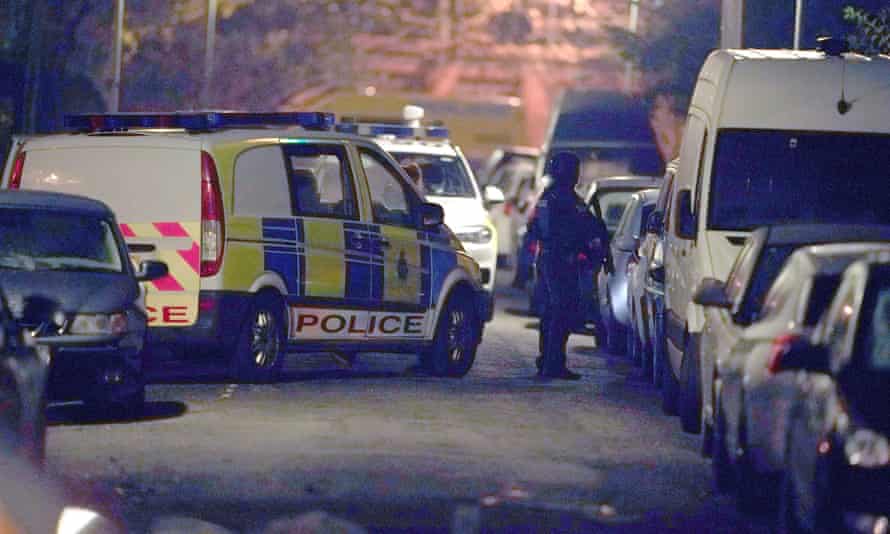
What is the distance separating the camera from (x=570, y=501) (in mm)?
12281

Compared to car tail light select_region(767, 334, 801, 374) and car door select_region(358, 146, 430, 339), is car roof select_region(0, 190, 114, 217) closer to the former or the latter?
car door select_region(358, 146, 430, 339)

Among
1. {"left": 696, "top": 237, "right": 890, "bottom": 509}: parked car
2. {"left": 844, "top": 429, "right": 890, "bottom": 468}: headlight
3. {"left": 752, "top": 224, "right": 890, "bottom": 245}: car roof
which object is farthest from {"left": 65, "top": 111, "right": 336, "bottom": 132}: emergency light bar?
{"left": 844, "top": 429, "right": 890, "bottom": 468}: headlight

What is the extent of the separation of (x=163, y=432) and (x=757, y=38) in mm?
21602

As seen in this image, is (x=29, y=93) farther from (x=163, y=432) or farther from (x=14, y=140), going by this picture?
(x=163, y=432)

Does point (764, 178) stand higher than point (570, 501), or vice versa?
point (764, 178)

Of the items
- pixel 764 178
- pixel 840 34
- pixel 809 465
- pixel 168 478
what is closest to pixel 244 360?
pixel 764 178

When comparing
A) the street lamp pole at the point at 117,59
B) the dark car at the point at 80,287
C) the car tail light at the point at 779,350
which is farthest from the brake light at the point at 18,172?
the street lamp pole at the point at 117,59

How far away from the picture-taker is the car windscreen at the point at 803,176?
16609 mm

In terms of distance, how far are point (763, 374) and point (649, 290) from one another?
25.4 feet

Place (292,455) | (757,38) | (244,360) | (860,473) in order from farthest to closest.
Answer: (757,38)
(244,360)
(292,455)
(860,473)

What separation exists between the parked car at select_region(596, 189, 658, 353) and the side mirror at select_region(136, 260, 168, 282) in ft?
22.3

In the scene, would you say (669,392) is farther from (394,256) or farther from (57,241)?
(57,241)

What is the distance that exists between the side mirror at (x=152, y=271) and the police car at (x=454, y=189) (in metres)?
9.80

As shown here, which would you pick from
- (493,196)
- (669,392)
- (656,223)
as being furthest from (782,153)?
(493,196)
